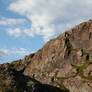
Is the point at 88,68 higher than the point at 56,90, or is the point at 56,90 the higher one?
the point at 88,68

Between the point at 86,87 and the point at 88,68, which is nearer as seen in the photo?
the point at 86,87

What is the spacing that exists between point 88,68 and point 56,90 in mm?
49847

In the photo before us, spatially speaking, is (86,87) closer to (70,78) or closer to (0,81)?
(70,78)

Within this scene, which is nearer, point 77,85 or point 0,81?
point 77,85

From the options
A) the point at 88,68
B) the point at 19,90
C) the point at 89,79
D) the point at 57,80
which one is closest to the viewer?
the point at 19,90

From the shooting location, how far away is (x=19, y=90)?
16225 cm

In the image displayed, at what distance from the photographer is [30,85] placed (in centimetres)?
Result: 18362

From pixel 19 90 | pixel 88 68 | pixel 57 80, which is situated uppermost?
pixel 88 68

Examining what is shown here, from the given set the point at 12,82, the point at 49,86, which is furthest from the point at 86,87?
the point at 12,82

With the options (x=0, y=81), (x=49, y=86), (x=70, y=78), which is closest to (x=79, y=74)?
(x=70, y=78)

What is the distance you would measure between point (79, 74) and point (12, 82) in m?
86.9

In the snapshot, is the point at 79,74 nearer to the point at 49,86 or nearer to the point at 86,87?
the point at 86,87

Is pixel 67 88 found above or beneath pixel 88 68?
beneath

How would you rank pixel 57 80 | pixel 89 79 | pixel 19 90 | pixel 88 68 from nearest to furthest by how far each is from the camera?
pixel 19 90 → pixel 89 79 → pixel 88 68 → pixel 57 80
